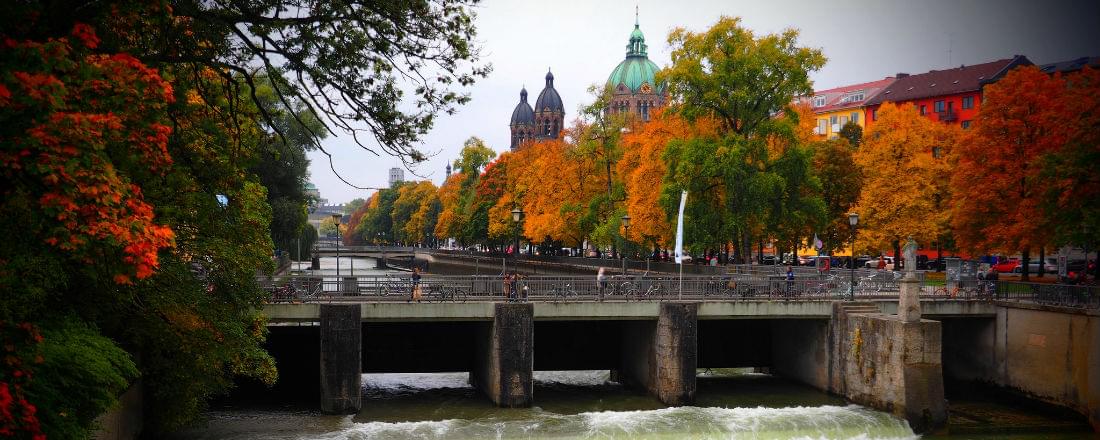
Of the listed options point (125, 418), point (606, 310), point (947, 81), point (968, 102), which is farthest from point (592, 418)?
point (947, 81)

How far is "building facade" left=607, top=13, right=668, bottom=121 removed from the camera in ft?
531

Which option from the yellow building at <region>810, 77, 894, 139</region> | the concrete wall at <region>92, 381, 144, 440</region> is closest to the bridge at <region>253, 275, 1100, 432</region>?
the concrete wall at <region>92, 381, 144, 440</region>

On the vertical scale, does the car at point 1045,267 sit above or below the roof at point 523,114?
below

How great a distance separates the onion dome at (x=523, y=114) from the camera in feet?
619

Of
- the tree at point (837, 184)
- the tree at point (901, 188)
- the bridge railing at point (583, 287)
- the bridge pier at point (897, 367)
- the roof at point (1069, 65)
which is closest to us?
the bridge pier at point (897, 367)

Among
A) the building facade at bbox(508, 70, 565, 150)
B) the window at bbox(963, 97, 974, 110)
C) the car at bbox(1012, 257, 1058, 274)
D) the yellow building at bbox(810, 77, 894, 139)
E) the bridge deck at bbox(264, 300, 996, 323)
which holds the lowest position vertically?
the bridge deck at bbox(264, 300, 996, 323)

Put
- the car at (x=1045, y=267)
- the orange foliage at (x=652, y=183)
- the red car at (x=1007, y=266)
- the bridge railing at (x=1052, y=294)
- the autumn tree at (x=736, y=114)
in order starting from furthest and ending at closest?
the red car at (x=1007, y=266) < the car at (x=1045, y=267) < the orange foliage at (x=652, y=183) < the autumn tree at (x=736, y=114) < the bridge railing at (x=1052, y=294)

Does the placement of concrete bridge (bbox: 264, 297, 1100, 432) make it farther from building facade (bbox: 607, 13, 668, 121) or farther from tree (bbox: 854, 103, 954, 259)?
building facade (bbox: 607, 13, 668, 121)

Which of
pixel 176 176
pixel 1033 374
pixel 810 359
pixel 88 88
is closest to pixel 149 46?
pixel 176 176

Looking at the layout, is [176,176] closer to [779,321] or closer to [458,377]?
[458,377]

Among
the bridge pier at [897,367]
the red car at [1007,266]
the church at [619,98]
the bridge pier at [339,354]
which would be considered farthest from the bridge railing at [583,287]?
the church at [619,98]

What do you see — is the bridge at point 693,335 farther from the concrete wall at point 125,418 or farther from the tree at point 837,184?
the tree at point 837,184

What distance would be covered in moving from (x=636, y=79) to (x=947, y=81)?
3285 inches

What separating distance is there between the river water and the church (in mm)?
109811
